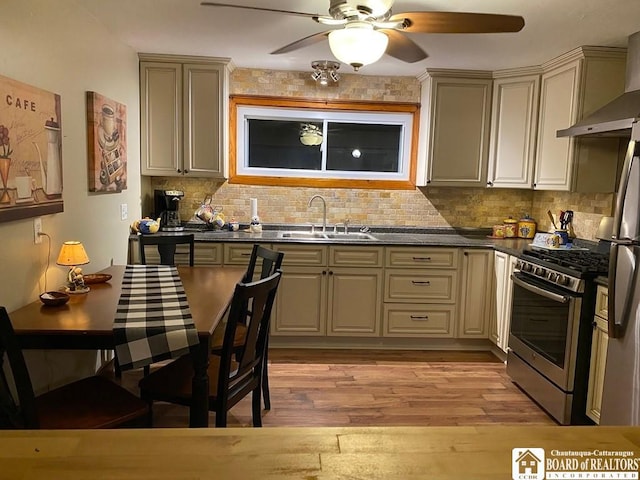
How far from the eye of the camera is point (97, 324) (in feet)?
6.08

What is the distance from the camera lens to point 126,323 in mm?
1839

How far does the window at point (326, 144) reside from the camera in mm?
4285

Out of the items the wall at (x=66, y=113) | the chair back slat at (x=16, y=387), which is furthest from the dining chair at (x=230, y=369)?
the wall at (x=66, y=113)

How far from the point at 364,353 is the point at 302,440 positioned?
2.98 m

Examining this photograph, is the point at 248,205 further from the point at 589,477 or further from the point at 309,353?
the point at 589,477

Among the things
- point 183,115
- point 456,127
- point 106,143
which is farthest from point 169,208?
point 456,127

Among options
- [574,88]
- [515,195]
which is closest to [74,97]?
[574,88]

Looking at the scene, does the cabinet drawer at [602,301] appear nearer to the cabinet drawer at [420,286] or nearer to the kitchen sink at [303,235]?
the cabinet drawer at [420,286]

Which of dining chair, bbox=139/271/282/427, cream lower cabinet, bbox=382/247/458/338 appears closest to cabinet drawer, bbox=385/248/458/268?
cream lower cabinet, bbox=382/247/458/338

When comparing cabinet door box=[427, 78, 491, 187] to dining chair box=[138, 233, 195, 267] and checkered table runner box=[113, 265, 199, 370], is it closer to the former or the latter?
dining chair box=[138, 233, 195, 267]

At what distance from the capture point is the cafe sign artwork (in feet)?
6.61

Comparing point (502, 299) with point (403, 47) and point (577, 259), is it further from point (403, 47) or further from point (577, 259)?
point (403, 47)

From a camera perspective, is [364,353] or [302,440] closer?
[302,440]

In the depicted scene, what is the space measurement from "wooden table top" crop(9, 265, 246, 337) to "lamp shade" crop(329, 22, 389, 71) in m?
1.26
